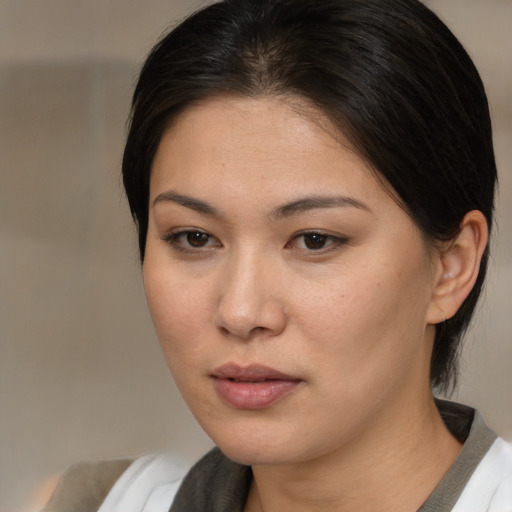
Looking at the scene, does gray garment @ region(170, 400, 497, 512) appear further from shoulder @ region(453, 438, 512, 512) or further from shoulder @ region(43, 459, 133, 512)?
shoulder @ region(43, 459, 133, 512)

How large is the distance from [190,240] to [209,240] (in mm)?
26

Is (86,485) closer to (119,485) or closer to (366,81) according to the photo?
(119,485)

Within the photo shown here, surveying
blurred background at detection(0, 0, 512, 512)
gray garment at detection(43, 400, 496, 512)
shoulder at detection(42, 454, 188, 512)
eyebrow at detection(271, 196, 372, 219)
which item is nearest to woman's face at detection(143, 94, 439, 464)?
eyebrow at detection(271, 196, 372, 219)

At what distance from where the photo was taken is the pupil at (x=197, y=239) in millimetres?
1093

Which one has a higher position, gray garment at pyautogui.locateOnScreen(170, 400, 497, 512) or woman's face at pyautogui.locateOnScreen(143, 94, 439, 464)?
woman's face at pyautogui.locateOnScreen(143, 94, 439, 464)

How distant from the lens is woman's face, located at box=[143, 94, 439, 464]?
40.7 inches

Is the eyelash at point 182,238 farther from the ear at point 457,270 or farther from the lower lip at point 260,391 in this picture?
the ear at point 457,270

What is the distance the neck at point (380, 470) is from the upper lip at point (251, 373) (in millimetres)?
152

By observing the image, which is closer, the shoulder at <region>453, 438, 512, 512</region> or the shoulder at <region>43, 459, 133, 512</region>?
the shoulder at <region>453, 438, 512, 512</region>

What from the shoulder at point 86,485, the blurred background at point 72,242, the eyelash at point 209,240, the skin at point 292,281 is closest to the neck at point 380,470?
the skin at point 292,281

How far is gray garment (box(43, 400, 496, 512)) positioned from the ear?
0.50ft

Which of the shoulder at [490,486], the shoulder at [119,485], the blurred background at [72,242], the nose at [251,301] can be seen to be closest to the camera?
the nose at [251,301]

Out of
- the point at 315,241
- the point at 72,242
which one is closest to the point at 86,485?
the point at 72,242

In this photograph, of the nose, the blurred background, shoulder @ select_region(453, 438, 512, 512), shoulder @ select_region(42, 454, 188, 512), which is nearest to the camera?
the nose
